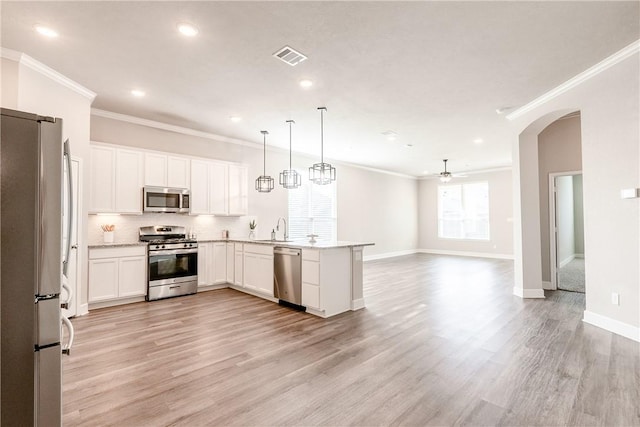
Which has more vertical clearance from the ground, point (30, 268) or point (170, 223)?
point (170, 223)

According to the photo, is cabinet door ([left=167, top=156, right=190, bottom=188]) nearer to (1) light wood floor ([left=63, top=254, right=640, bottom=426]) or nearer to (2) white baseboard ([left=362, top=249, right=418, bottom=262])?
(1) light wood floor ([left=63, top=254, right=640, bottom=426])

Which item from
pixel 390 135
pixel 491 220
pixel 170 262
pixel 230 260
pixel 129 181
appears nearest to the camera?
pixel 129 181

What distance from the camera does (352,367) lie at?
2.67m

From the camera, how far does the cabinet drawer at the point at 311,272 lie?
4098 millimetres

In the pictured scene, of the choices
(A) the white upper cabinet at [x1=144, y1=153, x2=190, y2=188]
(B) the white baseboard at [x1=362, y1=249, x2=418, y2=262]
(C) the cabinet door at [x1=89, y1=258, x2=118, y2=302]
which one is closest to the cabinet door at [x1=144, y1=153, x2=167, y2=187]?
(A) the white upper cabinet at [x1=144, y1=153, x2=190, y2=188]

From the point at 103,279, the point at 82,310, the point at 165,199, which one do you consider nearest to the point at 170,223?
the point at 165,199

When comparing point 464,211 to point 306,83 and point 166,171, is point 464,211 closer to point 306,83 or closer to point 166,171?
point 306,83

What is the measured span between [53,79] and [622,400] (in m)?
6.41

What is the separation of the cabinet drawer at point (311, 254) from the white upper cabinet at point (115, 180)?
294 cm

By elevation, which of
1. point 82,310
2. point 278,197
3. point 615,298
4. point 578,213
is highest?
point 278,197

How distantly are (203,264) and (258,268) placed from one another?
47.2 inches

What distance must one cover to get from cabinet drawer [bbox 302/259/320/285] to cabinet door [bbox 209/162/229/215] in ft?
8.44

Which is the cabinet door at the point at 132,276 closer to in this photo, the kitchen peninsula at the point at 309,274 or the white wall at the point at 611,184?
the kitchen peninsula at the point at 309,274

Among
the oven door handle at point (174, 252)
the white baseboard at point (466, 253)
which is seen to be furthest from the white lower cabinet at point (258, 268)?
the white baseboard at point (466, 253)
